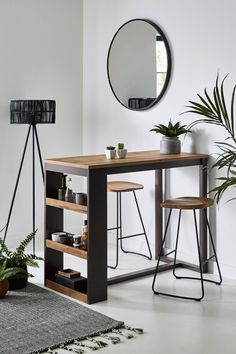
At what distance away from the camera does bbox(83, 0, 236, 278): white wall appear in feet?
14.1

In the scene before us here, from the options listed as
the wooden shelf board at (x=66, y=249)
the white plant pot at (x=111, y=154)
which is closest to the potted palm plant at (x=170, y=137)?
the white plant pot at (x=111, y=154)

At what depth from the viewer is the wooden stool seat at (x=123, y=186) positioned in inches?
180

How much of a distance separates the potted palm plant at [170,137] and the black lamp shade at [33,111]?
958 millimetres

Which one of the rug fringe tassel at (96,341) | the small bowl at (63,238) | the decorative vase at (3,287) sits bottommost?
the rug fringe tassel at (96,341)

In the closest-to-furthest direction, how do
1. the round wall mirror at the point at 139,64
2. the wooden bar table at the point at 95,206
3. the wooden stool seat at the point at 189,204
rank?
the wooden bar table at the point at 95,206 → the wooden stool seat at the point at 189,204 → the round wall mirror at the point at 139,64

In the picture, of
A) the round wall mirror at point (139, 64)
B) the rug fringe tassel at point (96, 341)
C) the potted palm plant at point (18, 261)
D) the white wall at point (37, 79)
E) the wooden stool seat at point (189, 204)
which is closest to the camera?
the rug fringe tassel at point (96, 341)

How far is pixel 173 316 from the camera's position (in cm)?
350

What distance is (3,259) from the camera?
399cm

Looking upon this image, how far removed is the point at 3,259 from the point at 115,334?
Result: 3.75 feet

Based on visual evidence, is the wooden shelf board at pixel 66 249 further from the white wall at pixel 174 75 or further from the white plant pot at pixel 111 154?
the white wall at pixel 174 75

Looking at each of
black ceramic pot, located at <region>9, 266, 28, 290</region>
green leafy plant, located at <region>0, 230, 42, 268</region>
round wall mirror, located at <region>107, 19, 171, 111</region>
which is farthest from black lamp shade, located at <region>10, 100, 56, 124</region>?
black ceramic pot, located at <region>9, 266, 28, 290</region>

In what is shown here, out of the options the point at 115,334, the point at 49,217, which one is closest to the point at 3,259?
the point at 49,217

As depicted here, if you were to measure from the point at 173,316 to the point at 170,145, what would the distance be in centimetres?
144

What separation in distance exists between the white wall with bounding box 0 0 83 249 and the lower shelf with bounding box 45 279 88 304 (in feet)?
4.25
